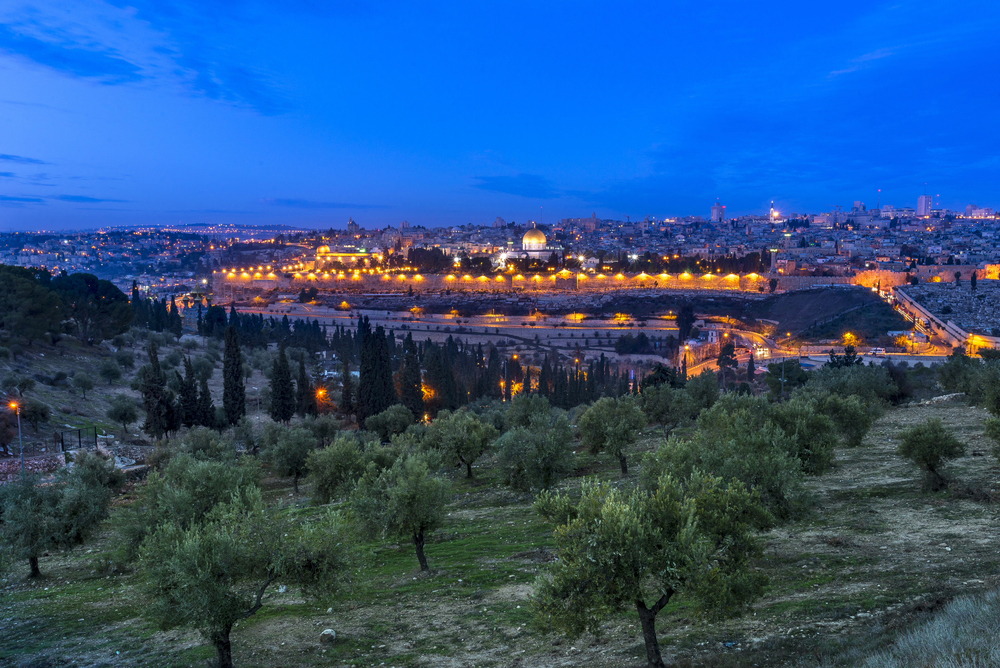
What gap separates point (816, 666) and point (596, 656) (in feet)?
11.9

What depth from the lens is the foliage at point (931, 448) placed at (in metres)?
17.7

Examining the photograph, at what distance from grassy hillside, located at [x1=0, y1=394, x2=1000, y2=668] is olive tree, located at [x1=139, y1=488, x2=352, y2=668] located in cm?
150

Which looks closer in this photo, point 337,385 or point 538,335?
point 337,385

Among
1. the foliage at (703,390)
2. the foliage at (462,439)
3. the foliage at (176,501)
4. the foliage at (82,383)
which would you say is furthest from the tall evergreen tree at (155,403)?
the foliage at (703,390)

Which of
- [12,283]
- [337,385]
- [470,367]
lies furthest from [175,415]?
[470,367]

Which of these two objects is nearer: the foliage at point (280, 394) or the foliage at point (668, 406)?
the foliage at point (668, 406)

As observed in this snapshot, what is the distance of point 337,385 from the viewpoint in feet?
185

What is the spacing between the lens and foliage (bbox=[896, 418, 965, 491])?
17.7 metres

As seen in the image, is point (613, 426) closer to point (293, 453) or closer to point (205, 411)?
point (293, 453)

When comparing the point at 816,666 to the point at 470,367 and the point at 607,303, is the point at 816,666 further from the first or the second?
the point at 607,303

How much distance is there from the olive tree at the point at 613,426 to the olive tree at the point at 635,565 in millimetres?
15031

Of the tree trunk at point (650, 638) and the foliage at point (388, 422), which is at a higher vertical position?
the tree trunk at point (650, 638)

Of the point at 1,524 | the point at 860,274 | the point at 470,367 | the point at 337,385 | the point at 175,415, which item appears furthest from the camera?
the point at 860,274

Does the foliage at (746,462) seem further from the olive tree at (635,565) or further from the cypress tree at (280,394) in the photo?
the cypress tree at (280,394)
